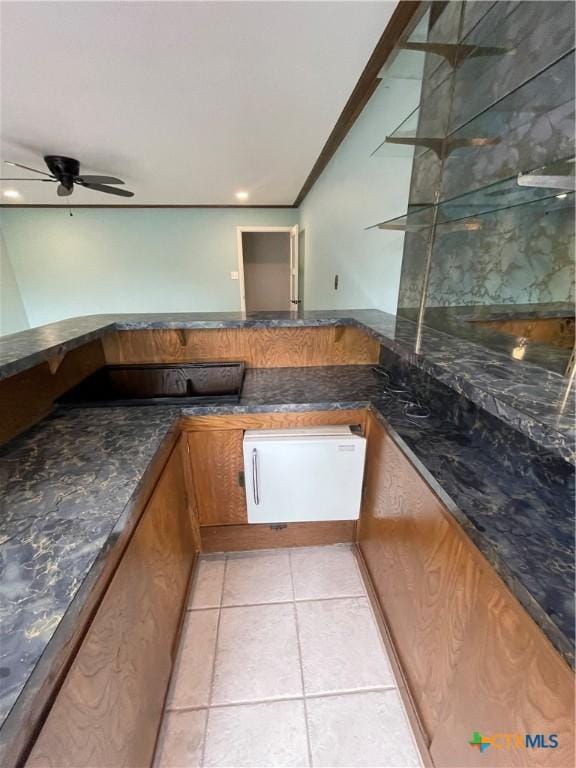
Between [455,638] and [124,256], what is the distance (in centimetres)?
538

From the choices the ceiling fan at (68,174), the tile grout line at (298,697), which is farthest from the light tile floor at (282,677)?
the ceiling fan at (68,174)

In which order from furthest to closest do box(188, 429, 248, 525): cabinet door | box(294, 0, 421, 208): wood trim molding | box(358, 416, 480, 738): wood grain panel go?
1. box(188, 429, 248, 525): cabinet door
2. box(294, 0, 421, 208): wood trim molding
3. box(358, 416, 480, 738): wood grain panel

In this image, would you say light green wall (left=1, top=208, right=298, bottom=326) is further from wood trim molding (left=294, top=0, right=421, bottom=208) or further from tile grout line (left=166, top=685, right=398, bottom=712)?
tile grout line (left=166, top=685, right=398, bottom=712)

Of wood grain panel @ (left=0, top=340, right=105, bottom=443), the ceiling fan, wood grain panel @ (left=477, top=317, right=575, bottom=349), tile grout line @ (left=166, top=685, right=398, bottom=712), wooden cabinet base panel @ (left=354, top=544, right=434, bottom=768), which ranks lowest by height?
tile grout line @ (left=166, top=685, right=398, bottom=712)

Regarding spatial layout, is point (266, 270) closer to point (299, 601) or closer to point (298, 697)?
point (299, 601)

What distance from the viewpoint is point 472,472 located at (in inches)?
34.1

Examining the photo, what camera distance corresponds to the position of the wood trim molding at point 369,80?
4.03ft

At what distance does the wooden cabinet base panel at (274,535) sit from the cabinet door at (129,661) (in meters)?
0.31

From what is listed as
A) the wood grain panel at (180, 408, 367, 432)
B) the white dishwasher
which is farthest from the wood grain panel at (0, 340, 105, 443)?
the white dishwasher

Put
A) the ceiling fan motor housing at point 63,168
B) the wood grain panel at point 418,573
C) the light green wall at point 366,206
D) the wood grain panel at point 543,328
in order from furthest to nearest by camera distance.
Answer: the ceiling fan motor housing at point 63,168
the light green wall at point 366,206
the wood grain panel at point 543,328
the wood grain panel at point 418,573

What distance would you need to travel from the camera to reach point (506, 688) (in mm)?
593

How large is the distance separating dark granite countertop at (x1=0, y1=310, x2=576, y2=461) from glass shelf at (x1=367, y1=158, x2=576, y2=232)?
0.40 m

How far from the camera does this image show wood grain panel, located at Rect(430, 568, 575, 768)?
19.3 inches

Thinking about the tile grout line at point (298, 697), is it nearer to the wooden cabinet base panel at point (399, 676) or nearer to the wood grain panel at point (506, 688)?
the wooden cabinet base panel at point (399, 676)
